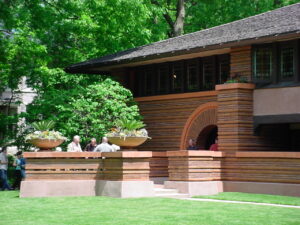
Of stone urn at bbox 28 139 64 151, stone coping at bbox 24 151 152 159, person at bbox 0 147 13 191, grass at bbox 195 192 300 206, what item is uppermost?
stone urn at bbox 28 139 64 151

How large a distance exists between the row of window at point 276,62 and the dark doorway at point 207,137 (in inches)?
152

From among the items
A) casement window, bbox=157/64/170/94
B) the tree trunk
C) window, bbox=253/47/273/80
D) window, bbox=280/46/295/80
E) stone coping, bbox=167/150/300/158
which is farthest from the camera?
the tree trunk

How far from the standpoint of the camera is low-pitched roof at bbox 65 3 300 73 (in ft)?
73.5

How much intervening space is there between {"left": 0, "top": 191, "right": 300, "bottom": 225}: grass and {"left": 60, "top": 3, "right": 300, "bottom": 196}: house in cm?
399

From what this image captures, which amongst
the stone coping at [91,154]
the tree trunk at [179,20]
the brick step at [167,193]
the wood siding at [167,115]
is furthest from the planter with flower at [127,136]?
the tree trunk at [179,20]

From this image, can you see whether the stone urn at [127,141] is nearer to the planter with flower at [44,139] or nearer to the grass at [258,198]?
the planter with flower at [44,139]

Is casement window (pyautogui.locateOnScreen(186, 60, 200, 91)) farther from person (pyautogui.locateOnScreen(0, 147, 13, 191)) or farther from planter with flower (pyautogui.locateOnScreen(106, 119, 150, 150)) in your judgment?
person (pyautogui.locateOnScreen(0, 147, 13, 191))

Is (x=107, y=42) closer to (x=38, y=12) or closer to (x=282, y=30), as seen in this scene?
(x=38, y=12)

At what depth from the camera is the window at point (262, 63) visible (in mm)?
22922

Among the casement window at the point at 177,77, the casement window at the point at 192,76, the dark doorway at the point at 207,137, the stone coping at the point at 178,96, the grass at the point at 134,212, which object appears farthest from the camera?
the casement window at the point at 177,77

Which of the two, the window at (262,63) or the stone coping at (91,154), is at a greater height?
the window at (262,63)

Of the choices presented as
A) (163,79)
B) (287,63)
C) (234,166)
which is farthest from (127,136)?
(163,79)

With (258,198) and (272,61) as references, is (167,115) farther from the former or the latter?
(258,198)

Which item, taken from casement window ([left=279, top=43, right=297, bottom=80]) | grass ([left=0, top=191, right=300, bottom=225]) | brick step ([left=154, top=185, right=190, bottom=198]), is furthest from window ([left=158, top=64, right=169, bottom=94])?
grass ([left=0, top=191, right=300, bottom=225])
